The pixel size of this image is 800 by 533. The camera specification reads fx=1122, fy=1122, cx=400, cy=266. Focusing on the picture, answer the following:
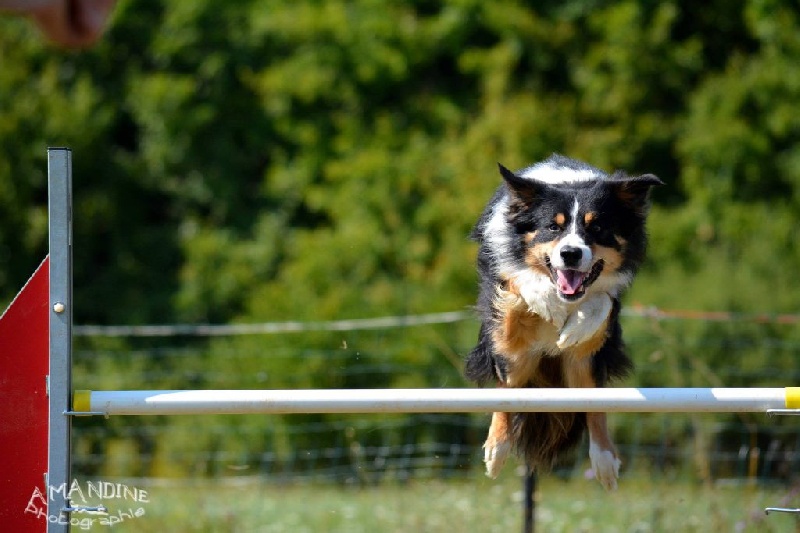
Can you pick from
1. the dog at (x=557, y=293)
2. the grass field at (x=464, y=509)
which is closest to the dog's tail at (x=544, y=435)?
the dog at (x=557, y=293)

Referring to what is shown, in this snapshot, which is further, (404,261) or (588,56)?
(588,56)

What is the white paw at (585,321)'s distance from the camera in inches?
161

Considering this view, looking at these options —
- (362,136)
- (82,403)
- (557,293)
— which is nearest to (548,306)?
(557,293)

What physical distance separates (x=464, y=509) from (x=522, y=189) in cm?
220

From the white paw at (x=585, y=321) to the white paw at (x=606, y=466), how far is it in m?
0.44

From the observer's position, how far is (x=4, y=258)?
11516mm

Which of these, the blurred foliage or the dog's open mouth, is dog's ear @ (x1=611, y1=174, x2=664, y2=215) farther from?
the blurred foliage

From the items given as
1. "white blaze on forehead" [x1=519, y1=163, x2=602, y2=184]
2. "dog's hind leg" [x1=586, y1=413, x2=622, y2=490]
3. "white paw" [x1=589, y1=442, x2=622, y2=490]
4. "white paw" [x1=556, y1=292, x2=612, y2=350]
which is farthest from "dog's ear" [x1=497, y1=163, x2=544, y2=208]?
"white paw" [x1=589, y1=442, x2=622, y2=490]

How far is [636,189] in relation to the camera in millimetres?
4141

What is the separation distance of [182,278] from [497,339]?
784 cm

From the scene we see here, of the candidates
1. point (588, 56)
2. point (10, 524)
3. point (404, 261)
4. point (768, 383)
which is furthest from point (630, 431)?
point (10, 524)

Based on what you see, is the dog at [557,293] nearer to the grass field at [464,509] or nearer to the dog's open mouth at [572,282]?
the dog's open mouth at [572,282]

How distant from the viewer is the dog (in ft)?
13.4

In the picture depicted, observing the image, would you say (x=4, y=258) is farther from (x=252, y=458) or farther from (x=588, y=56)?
(x=588, y=56)
